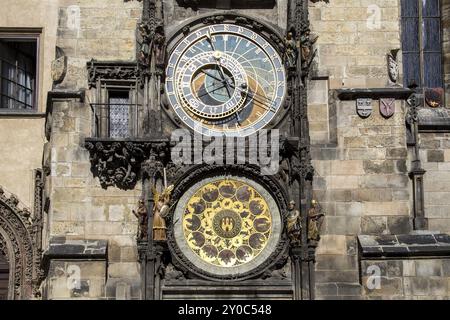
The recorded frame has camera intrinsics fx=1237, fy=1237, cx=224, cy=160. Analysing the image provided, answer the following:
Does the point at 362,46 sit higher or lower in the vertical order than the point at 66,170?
higher

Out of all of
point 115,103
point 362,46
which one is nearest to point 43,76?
point 115,103

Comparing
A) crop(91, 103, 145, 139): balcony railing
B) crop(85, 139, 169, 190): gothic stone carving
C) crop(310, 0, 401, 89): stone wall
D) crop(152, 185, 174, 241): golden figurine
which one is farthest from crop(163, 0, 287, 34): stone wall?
crop(152, 185, 174, 241): golden figurine

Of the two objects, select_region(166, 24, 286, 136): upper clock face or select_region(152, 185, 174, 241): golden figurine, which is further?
select_region(166, 24, 286, 136): upper clock face

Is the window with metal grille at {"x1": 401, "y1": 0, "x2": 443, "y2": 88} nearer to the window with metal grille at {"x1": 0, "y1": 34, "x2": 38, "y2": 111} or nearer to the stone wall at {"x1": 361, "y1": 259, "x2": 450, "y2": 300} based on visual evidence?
the stone wall at {"x1": 361, "y1": 259, "x2": 450, "y2": 300}

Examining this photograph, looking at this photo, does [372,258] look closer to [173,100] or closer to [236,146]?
[236,146]

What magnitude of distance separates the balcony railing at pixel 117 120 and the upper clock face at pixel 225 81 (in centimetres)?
71

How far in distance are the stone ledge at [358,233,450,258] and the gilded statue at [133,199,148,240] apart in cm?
357

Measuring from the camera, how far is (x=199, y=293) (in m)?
20.4

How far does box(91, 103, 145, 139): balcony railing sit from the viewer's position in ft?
68.9

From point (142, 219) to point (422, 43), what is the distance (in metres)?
7.20

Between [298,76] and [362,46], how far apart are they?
1.29 metres

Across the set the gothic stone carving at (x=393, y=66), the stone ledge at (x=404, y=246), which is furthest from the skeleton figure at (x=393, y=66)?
the stone ledge at (x=404, y=246)

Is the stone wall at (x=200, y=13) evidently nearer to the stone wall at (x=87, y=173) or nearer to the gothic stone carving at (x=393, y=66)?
the stone wall at (x=87, y=173)

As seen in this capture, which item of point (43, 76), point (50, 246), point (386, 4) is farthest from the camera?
point (43, 76)
